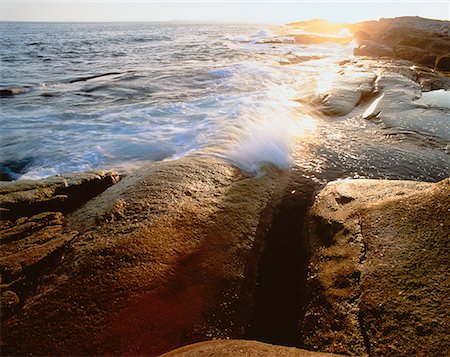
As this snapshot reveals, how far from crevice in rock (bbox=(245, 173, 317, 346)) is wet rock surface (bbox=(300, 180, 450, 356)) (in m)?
0.12

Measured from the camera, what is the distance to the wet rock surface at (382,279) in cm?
198

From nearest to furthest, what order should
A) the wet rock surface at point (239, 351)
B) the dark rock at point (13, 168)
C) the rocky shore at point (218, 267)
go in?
the wet rock surface at point (239, 351)
the rocky shore at point (218, 267)
the dark rock at point (13, 168)

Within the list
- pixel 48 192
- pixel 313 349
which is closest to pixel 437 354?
pixel 313 349

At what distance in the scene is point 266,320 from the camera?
2.59 metres

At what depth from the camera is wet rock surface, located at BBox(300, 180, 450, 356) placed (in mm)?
Result: 1978

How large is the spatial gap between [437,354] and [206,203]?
2.60 metres

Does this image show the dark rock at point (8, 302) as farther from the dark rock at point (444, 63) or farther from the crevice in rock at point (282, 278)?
the dark rock at point (444, 63)

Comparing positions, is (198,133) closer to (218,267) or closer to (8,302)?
(218,267)

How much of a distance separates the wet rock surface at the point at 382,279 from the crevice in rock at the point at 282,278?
12cm

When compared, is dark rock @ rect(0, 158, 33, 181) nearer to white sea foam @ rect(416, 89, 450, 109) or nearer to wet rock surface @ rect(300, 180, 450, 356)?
wet rock surface @ rect(300, 180, 450, 356)

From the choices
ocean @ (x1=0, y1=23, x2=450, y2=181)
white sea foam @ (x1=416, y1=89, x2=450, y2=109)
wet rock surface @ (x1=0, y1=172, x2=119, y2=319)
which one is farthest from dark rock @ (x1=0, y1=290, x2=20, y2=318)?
white sea foam @ (x1=416, y1=89, x2=450, y2=109)

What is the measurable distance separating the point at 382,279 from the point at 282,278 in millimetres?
935

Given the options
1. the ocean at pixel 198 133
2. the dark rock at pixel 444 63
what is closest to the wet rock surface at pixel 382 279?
the ocean at pixel 198 133

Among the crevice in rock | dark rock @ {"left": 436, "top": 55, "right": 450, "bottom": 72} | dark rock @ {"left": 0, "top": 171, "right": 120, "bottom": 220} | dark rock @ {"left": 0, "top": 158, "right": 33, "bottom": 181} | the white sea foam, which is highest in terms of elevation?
dark rock @ {"left": 436, "top": 55, "right": 450, "bottom": 72}
